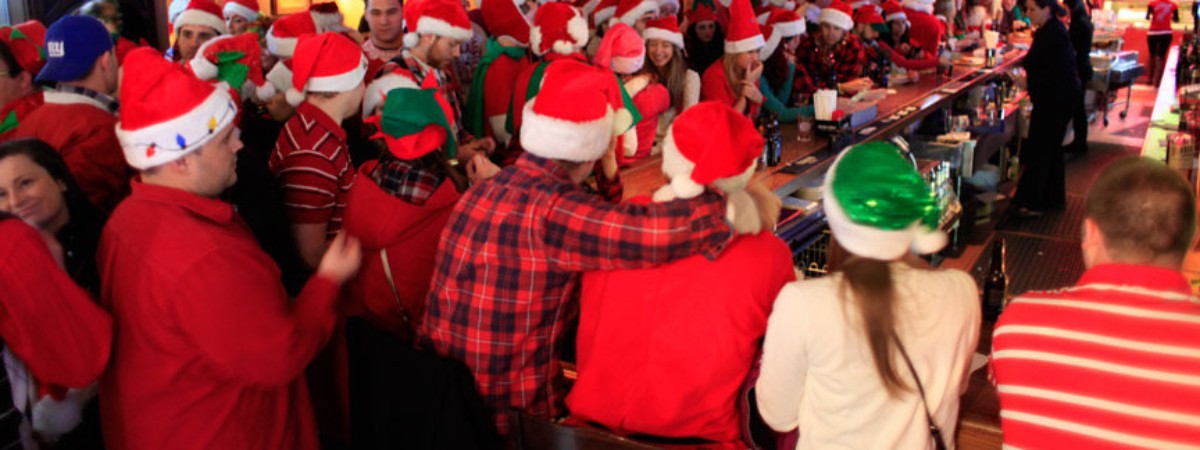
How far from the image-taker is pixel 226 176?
7.22ft

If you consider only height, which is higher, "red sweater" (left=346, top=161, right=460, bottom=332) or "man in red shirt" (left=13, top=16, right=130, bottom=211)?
"man in red shirt" (left=13, top=16, right=130, bottom=211)

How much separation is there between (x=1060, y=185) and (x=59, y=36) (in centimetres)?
667

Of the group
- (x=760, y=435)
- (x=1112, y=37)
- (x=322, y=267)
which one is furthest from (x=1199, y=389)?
(x=1112, y=37)

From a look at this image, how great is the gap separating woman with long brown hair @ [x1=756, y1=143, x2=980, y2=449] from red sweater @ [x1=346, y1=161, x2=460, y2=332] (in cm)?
113

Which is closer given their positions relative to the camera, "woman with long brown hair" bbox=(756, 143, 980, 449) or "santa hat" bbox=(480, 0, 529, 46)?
"woman with long brown hair" bbox=(756, 143, 980, 449)

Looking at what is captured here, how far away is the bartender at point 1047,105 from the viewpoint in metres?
6.79

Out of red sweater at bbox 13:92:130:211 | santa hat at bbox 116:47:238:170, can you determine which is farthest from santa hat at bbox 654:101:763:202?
red sweater at bbox 13:92:130:211

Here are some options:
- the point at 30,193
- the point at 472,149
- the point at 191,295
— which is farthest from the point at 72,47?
the point at 191,295

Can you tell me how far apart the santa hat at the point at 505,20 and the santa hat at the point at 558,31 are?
0.23m

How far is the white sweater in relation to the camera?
1.81 meters

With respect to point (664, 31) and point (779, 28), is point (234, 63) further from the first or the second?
point (779, 28)

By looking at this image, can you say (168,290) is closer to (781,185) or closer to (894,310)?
(894,310)

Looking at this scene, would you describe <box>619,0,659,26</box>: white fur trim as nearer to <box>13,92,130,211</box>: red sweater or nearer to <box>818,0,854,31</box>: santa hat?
<box>818,0,854,31</box>: santa hat

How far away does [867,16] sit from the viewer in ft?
24.5
